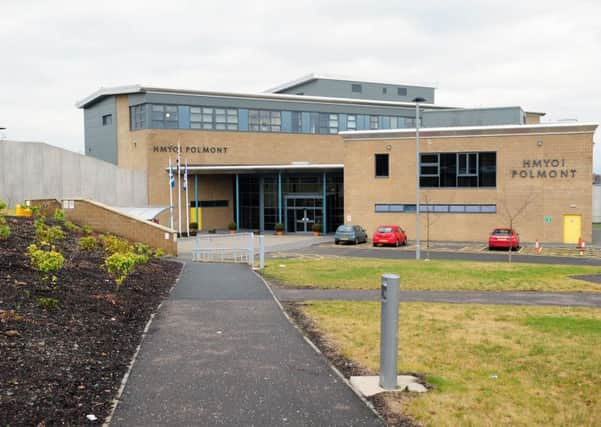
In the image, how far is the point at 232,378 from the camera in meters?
8.09

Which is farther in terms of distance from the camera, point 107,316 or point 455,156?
point 455,156

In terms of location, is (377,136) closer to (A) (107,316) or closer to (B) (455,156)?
(B) (455,156)

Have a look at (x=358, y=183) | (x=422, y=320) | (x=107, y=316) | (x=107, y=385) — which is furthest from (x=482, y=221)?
(x=107, y=385)

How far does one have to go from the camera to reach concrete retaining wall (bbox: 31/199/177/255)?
29.4 metres

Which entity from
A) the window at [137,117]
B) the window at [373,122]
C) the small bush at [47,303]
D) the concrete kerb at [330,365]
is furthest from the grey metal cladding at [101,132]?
the small bush at [47,303]

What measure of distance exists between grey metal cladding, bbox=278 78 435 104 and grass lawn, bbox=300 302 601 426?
184 feet

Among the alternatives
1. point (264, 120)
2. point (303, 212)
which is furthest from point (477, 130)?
point (264, 120)

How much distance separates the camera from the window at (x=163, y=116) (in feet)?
166

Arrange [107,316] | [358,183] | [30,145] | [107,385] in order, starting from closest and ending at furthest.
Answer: [107,385]
[107,316]
[30,145]
[358,183]

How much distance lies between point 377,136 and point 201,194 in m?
18.1

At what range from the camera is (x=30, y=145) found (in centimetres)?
3084

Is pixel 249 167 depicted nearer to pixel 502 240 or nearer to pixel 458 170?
pixel 458 170

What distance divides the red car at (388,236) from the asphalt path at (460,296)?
2162 cm

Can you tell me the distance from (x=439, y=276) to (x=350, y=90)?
5236 cm
